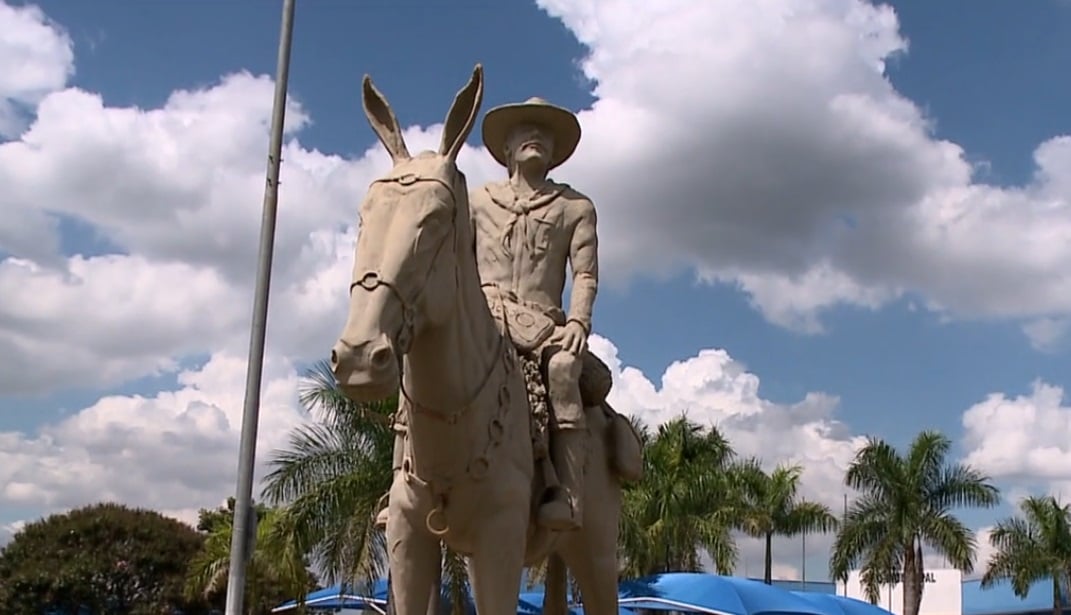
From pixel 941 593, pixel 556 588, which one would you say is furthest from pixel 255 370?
pixel 941 593

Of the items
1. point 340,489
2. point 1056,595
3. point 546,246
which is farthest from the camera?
point 1056,595

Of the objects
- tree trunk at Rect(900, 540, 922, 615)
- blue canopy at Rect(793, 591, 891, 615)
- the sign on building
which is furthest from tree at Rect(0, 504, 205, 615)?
the sign on building

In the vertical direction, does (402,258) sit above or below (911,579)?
above

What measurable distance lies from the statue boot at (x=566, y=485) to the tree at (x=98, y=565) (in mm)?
34103

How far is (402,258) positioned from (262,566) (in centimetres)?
2252

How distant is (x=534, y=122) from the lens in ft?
22.7

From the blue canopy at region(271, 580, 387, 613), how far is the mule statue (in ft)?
50.8

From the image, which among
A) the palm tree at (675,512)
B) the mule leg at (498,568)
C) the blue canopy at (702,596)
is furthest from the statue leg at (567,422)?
the palm tree at (675,512)

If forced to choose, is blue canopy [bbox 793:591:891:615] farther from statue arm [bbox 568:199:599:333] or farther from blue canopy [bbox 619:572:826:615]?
statue arm [bbox 568:199:599:333]

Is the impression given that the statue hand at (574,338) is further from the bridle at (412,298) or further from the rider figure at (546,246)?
the bridle at (412,298)

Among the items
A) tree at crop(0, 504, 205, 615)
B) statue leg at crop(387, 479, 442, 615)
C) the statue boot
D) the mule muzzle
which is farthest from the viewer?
tree at crop(0, 504, 205, 615)

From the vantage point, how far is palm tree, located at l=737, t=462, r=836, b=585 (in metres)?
37.5

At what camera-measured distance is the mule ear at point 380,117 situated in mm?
5094

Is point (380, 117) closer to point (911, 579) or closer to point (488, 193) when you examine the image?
point (488, 193)
